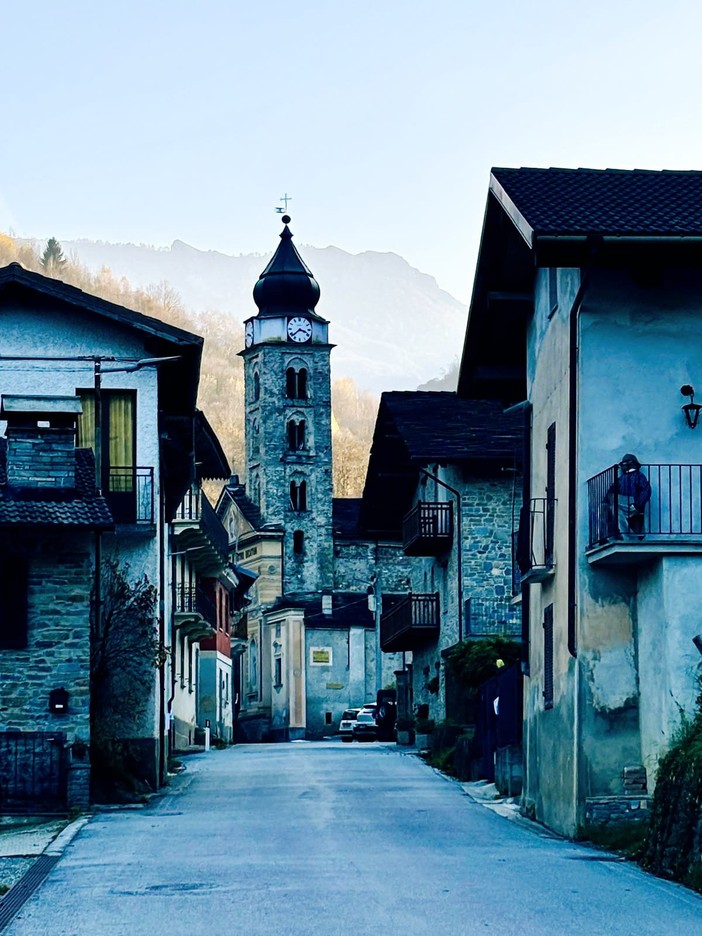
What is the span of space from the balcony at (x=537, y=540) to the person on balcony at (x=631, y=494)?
3.43m

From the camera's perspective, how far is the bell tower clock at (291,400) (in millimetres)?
99062

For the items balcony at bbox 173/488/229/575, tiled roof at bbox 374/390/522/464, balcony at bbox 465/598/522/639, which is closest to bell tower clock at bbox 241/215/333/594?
balcony at bbox 173/488/229/575

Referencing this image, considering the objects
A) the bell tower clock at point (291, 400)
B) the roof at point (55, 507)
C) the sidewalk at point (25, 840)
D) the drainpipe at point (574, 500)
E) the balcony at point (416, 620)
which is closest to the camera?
the sidewalk at point (25, 840)

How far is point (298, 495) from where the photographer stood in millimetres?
99500

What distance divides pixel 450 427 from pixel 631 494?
23.7 metres

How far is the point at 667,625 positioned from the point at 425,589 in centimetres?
3125

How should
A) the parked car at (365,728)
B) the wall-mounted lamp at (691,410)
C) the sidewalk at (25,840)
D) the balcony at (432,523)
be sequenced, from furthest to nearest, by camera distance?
the parked car at (365,728), the balcony at (432,523), the wall-mounted lamp at (691,410), the sidewalk at (25,840)

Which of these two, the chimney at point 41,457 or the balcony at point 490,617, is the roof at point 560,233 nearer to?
the chimney at point 41,457

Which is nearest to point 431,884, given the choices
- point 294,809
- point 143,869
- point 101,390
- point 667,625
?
point 143,869

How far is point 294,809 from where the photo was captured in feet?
83.3

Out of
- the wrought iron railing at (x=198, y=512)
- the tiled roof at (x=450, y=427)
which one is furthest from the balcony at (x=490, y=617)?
the wrought iron railing at (x=198, y=512)

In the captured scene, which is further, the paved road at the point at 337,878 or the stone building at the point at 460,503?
the stone building at the point at 460,503

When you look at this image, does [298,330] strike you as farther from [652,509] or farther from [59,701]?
[652,509]

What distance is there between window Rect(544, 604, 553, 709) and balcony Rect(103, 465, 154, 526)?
9305 millimetres
